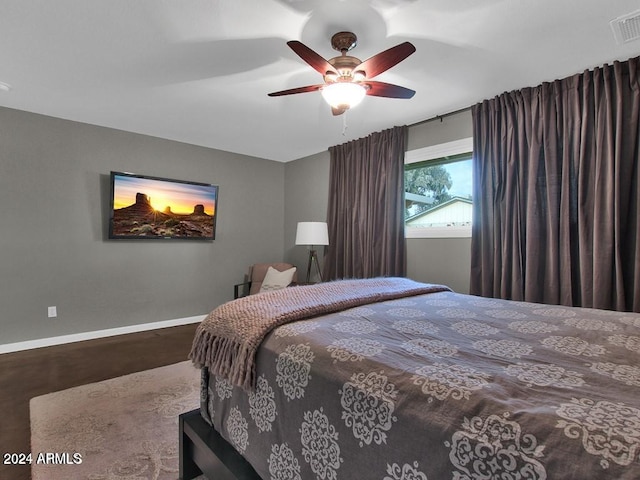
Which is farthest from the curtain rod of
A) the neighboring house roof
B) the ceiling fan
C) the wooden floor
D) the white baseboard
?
the white baseboard

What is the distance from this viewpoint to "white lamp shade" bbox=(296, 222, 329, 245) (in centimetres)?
422

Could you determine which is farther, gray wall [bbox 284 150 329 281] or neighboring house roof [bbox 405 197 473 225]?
gray wall [bbox 284 150 329 281]

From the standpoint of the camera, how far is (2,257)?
3.36m

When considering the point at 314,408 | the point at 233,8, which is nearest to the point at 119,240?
the point at 233,8

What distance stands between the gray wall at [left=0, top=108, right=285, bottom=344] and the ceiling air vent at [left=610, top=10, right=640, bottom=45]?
14.1ft

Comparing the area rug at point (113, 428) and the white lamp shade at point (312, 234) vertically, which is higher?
the white lamp shade at point (312, 234)

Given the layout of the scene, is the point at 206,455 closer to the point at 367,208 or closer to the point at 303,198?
the point at 367,208

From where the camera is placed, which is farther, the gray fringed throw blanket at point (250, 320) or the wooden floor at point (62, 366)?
the wooden floor at point (62, 366)

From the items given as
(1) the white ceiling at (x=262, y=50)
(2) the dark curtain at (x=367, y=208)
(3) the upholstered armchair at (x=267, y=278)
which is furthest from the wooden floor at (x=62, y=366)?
(1) the white ceiling at (x=262, y=50)

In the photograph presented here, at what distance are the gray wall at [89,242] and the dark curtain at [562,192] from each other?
3.48 m

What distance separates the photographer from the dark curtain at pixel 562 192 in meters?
2.36

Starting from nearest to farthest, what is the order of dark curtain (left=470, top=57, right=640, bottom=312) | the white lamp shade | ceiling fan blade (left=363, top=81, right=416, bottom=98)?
ceiling fan blade (left=363, top=81, right=416, bottom=98) → dark curtain (left=470, top=57, right=640, bottom=312) → the white lamp shade

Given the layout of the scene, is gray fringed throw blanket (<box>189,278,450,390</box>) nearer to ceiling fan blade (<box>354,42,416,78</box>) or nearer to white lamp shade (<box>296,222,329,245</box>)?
ceiling fan blade (<box>354,42,416,78</box>)

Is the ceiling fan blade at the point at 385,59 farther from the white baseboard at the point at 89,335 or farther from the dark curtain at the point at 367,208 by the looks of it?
the white baseboard at the point at 89,335
